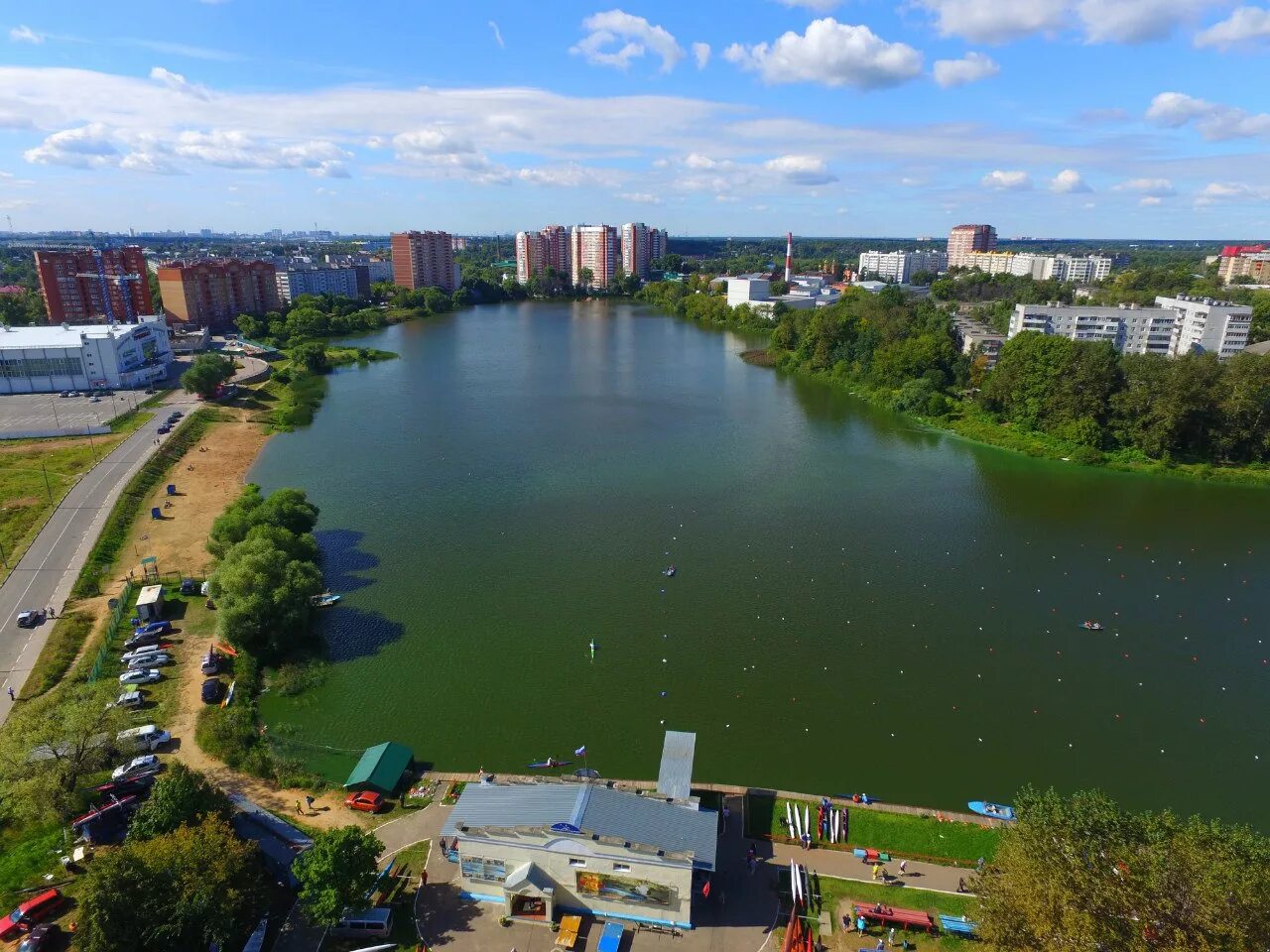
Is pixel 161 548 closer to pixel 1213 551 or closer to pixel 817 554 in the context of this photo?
pixel 817 554

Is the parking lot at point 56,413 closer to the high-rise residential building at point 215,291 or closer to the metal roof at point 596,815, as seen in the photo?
the high-rise residential building at point 215,291

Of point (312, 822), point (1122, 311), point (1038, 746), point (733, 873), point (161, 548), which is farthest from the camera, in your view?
point (1122, 311)

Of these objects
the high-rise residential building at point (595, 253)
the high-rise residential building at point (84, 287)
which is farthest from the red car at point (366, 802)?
the high-rise residential building at point (595, 253)

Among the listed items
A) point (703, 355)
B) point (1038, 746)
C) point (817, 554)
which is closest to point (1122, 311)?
point (703, 355)

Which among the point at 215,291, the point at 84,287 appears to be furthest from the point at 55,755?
the point at 215,291

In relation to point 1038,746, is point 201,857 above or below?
above

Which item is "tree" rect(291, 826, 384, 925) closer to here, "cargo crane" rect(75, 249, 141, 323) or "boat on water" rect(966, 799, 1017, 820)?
"boat on water" rect(966, 799, 1017, 820)

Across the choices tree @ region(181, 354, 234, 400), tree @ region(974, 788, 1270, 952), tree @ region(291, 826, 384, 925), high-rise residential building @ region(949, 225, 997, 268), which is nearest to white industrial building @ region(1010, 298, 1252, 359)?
tree @ region(974, 788, 1270, 952)
